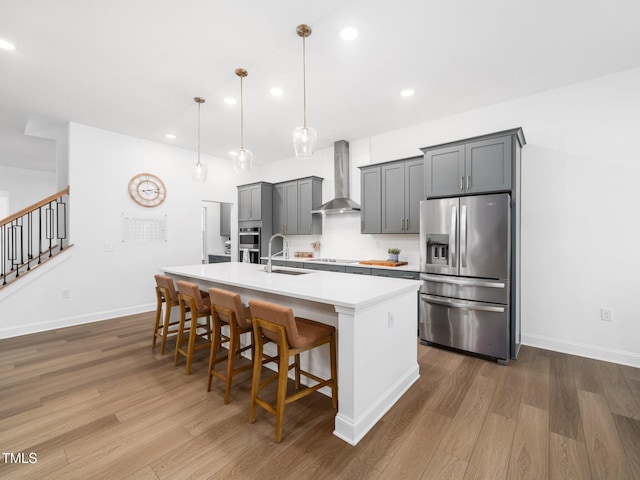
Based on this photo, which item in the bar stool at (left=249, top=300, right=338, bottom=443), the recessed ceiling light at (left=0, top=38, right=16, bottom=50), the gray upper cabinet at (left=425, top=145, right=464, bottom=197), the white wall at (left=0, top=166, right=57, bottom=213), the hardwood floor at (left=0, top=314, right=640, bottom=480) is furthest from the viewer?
the white wall at (left=0, top=166, right=57, bottom=213)

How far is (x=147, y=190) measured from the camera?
201 inches

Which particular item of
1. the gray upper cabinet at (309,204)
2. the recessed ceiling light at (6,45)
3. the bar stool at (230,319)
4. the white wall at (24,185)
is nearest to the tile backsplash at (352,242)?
the gray upper cabinet at (309,204)

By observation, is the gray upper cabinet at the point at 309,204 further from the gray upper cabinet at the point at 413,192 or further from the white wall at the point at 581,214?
the white wall at the point at 581,214

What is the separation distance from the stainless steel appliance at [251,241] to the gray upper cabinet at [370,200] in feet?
7.99

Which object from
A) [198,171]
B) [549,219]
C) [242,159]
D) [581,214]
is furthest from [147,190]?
[581,214]

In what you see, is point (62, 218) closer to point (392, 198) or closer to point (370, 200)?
point (370, 200)

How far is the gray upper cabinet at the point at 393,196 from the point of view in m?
4.07

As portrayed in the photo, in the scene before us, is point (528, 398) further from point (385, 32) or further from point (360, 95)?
point (360, 95)

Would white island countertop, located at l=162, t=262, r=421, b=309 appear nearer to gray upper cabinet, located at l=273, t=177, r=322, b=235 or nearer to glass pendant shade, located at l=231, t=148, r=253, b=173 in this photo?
glass pendant shade, located at l=231, t=148, r=253, b=173

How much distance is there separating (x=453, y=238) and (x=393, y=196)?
4.23 feet

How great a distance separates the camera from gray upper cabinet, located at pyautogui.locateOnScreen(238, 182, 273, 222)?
5.97m

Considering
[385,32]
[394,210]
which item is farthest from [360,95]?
[394,210]

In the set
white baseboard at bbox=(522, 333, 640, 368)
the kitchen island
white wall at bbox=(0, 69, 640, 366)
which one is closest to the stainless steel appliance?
white wall at bbox=(0, 69, 640, 366)

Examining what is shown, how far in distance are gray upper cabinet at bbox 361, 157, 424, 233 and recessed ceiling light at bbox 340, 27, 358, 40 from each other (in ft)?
6.53
